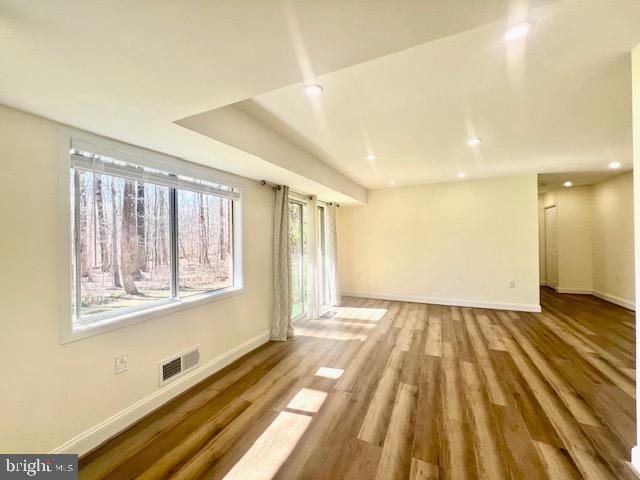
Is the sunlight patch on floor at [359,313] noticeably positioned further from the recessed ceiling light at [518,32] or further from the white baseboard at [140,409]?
the recessed ceiling light at [518,32]

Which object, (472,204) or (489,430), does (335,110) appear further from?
(472,204)

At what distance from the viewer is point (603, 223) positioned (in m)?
5.54

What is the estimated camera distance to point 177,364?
7.80 feet

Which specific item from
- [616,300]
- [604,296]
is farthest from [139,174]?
[604,296]

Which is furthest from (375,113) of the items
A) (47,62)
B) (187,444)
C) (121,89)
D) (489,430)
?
(187,444)

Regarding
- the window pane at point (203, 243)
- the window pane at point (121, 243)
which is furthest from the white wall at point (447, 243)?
the window pane at point (121, 243)

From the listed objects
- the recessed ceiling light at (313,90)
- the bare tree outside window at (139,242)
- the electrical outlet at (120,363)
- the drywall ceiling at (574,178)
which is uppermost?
the drywall ceiling at (574,178)

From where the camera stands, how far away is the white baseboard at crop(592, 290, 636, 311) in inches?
188

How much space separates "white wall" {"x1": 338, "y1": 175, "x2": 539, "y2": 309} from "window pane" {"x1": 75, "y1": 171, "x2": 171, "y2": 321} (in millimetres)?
4490

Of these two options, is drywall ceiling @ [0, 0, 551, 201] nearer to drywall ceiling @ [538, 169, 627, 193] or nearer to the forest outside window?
the forest outside window

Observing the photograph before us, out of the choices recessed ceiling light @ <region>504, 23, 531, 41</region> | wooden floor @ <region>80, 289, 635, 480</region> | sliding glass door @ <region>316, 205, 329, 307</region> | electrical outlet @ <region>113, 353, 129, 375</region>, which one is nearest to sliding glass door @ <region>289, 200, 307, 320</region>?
sliding glass door @ <region>316, 205, 329, 307</region>

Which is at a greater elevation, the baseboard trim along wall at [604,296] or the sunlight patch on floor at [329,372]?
the baseboard trim along wall at [604,296]

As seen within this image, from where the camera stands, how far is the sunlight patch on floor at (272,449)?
5.08ft

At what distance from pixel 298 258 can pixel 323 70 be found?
3548 millimetres
